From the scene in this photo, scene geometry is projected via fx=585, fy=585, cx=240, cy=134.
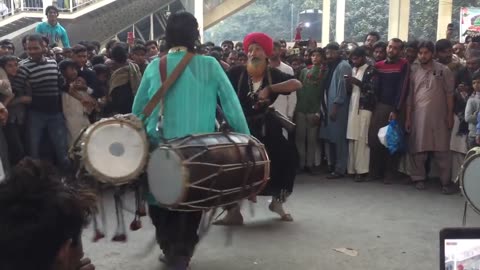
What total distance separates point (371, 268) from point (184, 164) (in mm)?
1898

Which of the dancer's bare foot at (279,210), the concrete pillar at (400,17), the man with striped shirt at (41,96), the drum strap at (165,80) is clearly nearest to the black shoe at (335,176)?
the dancer's bare foot at (279,210)

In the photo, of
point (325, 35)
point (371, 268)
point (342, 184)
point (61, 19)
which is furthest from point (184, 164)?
point (325, 35)

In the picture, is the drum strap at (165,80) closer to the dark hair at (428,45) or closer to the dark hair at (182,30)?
the dark hair at (182,30)

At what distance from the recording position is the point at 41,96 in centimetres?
573

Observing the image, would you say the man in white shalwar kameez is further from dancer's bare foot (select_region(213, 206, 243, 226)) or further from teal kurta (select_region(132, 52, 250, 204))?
teal kurta (select_region(132, 52, 250, 204))

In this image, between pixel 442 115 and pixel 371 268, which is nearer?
pixel 371 268

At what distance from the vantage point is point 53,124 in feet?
19.2

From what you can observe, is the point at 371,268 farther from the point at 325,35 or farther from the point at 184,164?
the point at 325,35

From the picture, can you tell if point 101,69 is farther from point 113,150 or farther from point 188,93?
point 113,150

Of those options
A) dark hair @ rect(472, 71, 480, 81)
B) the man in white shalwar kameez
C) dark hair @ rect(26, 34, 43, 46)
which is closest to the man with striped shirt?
dark hair @ rect(26, 34, 43, 46)

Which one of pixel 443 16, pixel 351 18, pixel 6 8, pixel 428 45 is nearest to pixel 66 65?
pixel 428 45

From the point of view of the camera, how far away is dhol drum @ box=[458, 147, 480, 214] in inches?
118

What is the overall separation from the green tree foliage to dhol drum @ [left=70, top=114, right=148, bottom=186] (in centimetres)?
1990

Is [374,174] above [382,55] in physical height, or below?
below
